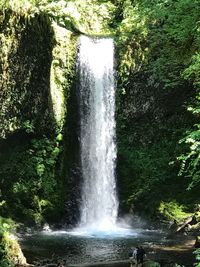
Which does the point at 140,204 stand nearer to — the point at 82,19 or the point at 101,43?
the point at 101,43

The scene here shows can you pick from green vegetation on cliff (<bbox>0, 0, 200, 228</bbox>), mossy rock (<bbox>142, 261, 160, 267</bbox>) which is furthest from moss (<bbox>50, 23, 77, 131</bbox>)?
mossy rock (<bbox>142, 261, 160, 267</bbox>)

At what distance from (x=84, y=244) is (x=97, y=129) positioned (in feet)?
26.7

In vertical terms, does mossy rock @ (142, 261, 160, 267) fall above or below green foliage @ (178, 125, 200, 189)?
below

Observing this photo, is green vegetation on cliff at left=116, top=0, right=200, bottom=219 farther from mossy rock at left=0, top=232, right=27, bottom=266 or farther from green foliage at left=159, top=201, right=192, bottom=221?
mossy rock at left=0, top=232, right=27, bottom=266

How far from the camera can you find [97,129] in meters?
22.2

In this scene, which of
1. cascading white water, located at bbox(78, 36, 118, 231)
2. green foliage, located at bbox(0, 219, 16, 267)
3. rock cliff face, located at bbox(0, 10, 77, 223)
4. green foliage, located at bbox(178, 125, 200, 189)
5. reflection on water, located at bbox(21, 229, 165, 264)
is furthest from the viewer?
cascading white water, located at bbox(78, 36, 118, 231)

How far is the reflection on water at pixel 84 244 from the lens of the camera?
12.9 meters

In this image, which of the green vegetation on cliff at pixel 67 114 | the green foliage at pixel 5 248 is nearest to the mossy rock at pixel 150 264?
the green foliage at pixel 5 248

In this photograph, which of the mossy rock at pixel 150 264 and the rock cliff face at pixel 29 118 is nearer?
the mossy rock at pixel 150 264

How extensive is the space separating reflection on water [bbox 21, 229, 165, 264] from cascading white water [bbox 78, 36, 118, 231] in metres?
3.01

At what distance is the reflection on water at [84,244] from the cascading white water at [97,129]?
3005 millimetres

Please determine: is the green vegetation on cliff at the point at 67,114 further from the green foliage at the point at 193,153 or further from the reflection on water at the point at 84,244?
the green foliage at the point at 193,153

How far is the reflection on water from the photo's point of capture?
12.9m

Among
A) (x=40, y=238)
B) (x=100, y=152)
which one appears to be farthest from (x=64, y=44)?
(x=40, y=238)
